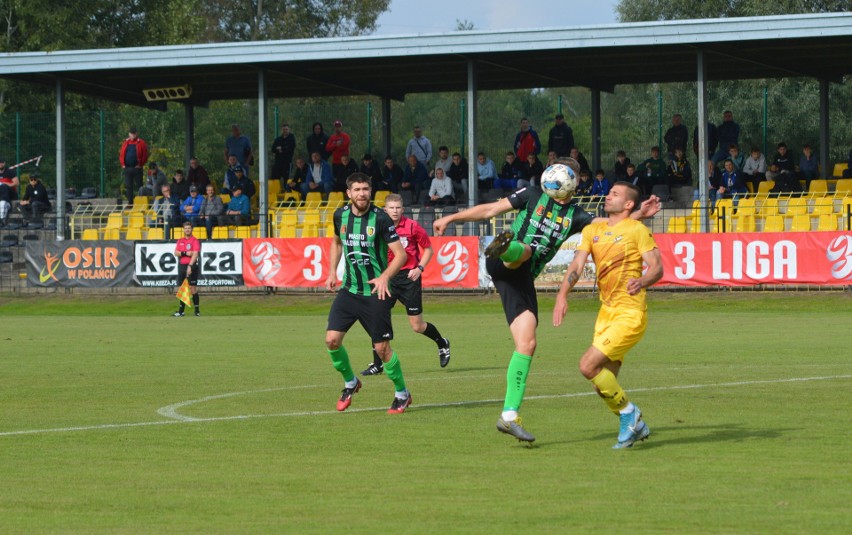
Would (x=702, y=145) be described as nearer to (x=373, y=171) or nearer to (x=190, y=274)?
(x=373, y=171)

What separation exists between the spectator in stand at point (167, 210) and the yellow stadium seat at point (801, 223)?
51.4ft

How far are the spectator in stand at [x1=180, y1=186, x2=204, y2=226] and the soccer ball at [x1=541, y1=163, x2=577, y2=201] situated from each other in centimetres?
2599

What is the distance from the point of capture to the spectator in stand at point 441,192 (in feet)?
115

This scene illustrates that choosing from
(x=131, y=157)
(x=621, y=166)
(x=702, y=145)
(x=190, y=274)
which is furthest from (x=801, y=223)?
(x=131, y=157)

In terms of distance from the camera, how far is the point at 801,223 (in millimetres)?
30406

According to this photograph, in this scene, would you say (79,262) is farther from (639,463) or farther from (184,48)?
(639,463)

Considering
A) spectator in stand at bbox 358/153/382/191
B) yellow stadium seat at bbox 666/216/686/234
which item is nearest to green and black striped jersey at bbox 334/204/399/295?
yellow stadium seat at bbox 666/216/686/234

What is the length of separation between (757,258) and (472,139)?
8.59 metres

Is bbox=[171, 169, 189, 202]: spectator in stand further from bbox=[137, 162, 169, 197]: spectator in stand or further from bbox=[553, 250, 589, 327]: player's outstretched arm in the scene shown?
bbox=[553, 250, 589, 327]: player's outstretched arm

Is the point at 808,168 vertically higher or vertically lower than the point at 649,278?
higher

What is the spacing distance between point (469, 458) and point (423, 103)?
73.9m

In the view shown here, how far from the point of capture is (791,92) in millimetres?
54469

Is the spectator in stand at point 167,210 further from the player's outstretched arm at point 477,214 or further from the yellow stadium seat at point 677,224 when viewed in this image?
the player's outstretched arm at point 477,214

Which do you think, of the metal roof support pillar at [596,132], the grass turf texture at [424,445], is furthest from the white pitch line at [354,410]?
the metal roof support pillar at [596,132]
